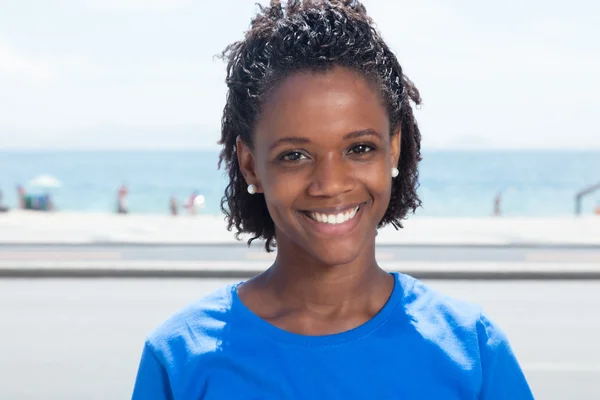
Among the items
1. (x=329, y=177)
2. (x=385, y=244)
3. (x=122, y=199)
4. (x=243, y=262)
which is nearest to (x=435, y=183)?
(x=122, y=199)

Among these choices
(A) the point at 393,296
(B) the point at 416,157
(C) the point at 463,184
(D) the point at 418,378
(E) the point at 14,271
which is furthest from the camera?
(C) the point at 463,184

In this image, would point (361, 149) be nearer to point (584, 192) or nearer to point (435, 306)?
point (435, 306)

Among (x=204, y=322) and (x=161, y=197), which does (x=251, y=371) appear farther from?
(x=161, y=197)

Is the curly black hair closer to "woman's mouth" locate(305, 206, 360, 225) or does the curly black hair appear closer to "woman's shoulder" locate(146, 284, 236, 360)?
"woman's mouth" locate(305, 206, 360, 225)

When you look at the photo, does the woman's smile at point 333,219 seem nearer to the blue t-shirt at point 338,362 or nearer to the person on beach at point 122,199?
the blue t-shirt at point 338,362

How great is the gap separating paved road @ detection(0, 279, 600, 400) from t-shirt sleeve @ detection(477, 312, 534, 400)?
4.74 meters

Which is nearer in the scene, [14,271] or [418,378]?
[418,378]

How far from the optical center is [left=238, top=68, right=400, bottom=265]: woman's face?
146 centimetres

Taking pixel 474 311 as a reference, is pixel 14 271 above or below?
below

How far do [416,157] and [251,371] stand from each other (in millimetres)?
573

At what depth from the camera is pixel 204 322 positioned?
154 cm

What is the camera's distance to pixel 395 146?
5.39 ft

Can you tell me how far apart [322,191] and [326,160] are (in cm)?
5

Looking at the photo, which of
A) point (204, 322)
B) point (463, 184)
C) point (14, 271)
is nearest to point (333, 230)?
point (204, 322)
